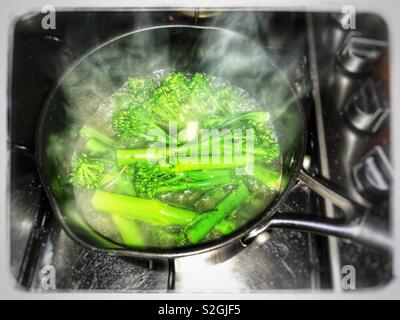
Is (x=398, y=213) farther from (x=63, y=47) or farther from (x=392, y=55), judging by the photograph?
(x=63, y=47)

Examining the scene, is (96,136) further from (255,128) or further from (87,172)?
(255,128)

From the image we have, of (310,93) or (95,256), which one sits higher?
(310,93)

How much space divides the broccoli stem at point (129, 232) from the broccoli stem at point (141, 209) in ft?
0.05

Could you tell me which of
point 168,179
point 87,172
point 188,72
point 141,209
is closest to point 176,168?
point 168,179

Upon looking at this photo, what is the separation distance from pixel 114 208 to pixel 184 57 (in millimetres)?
563

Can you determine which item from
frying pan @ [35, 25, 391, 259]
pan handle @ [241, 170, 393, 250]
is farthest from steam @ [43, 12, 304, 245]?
pan handle @ [241, 170, 393, 250]

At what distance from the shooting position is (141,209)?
3.20ft

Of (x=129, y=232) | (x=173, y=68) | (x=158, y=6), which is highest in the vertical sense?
(x=158, y=6)

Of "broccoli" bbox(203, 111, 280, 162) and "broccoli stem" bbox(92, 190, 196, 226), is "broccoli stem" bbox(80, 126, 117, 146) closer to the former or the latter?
"broccoli stem" bbox(92, 190, 196, 226)

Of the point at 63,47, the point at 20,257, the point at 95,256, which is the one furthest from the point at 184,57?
the point at 20,257

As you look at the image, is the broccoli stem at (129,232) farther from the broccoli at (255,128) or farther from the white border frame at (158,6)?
the broccoli at (255,128)

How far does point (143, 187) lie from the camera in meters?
0.97

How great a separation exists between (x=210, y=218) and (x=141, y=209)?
0.63 feet

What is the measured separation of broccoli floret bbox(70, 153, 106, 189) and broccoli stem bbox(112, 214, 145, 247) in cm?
12
